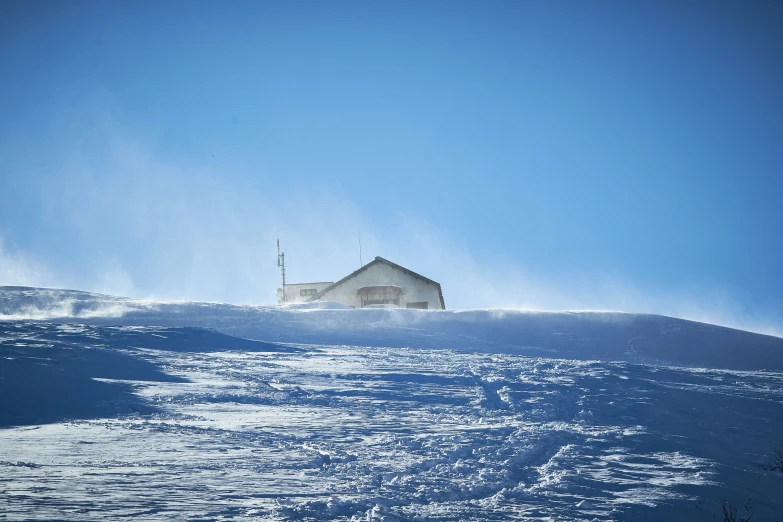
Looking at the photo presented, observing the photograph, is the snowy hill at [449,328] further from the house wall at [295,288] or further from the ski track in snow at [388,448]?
the house wall at [295,288]

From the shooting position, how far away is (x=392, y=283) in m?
34.5

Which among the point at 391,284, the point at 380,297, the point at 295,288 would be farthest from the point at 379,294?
the point at 295,288

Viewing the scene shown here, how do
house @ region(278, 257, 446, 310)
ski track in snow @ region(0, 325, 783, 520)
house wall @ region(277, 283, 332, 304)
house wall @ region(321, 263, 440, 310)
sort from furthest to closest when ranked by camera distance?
Answer: house wall @ region(277, 283, 332, 304) < house wall @ region(321, 263, 440, 310) < house @ region(278, 257, 446, 310) < ski track in snow @ region(0, 325, 783, 520)

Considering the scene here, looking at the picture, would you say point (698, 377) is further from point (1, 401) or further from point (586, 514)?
point (1, 401)

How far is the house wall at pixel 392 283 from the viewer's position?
1356 inches

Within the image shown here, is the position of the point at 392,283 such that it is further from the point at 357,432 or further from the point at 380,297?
the point at 357,432

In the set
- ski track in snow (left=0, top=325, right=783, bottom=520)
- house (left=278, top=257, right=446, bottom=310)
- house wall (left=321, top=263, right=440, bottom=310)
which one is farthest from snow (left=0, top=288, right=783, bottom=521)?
house wall (left=321, top=263, right=440, bottom=310)

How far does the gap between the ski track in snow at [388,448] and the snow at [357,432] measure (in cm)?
2

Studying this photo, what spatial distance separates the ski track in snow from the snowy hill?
12.1ft

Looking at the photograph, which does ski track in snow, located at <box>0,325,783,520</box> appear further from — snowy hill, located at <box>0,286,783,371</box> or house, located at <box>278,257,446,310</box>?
house, located at <box>278,257,446,310</box>

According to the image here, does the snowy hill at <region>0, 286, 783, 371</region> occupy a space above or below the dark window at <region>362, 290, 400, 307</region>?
below

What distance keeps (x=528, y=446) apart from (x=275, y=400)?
310cm

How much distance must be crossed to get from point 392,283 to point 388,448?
2970cm

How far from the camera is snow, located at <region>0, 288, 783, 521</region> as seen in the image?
3.54m
